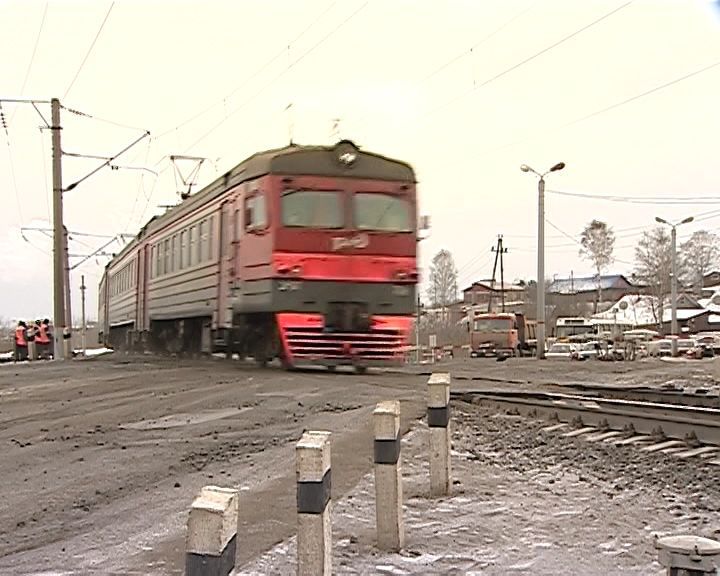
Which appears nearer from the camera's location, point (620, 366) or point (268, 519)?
point (268, 519)

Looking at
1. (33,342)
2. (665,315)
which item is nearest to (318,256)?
(33,342)

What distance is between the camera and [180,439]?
9102mm

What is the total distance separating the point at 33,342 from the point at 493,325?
20.5 m

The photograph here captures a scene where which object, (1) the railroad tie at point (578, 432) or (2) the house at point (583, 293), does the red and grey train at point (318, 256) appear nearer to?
(1) the railroad tie at point (578, 432)

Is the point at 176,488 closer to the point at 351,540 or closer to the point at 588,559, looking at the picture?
the point at 351,540

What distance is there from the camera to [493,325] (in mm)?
44125

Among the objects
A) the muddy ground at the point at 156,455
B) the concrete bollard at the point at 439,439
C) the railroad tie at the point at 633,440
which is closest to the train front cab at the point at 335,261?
the muddy ground at the point at 156,455

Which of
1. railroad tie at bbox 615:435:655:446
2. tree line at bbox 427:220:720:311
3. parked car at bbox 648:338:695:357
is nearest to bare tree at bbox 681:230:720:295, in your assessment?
tree line at bbox 427:220:720:311

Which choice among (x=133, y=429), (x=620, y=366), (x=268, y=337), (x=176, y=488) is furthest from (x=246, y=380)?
(x=620, y=366)

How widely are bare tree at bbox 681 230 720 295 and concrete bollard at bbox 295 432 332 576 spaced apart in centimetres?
11346

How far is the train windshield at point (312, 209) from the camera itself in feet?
50.0

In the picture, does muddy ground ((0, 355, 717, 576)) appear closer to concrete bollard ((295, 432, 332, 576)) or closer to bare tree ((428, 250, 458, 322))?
concrete bollard ((295, 432, 332, 576))

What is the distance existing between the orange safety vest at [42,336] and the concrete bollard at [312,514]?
104ft

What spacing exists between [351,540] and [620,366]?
1904 cm
